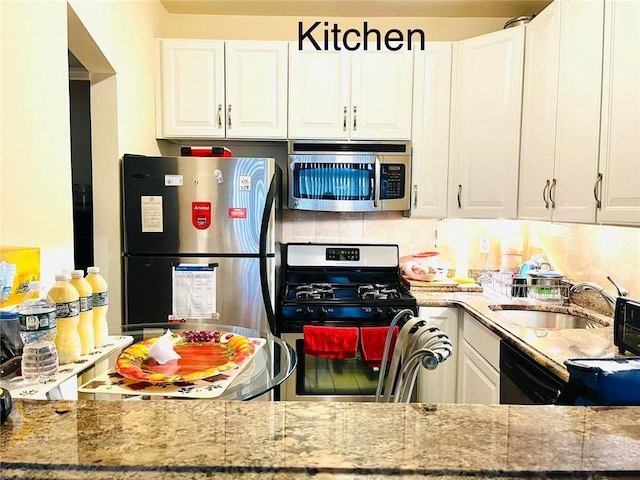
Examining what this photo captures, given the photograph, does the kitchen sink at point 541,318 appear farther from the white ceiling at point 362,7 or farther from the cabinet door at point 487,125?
the white ceiling at point 362,7

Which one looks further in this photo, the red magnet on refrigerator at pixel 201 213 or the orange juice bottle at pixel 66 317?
the red magnet on refrigerator at pixel 201 213

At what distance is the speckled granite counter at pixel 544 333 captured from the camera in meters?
1.64

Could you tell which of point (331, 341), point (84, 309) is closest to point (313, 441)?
point (84, 309)

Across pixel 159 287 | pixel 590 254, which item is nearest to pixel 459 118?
pixel 590 254

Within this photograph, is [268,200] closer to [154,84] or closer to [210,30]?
[154,84]

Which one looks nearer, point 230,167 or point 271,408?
point 271,408

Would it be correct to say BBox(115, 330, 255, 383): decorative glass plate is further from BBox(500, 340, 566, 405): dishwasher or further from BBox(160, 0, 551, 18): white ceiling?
BBox(160, 0, 551, 18): white ceiling

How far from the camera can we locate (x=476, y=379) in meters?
2.35

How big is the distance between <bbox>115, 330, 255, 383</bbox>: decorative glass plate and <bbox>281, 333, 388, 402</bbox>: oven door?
1.07m

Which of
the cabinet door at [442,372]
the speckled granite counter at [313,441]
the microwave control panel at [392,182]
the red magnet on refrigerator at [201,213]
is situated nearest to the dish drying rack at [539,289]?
the cabinet door at [442,372]

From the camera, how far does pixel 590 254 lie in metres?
2.41

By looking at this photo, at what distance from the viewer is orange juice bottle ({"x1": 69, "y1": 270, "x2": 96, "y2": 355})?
1.24 metres

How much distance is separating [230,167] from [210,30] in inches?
51.1

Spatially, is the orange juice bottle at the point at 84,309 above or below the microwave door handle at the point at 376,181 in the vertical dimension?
below
